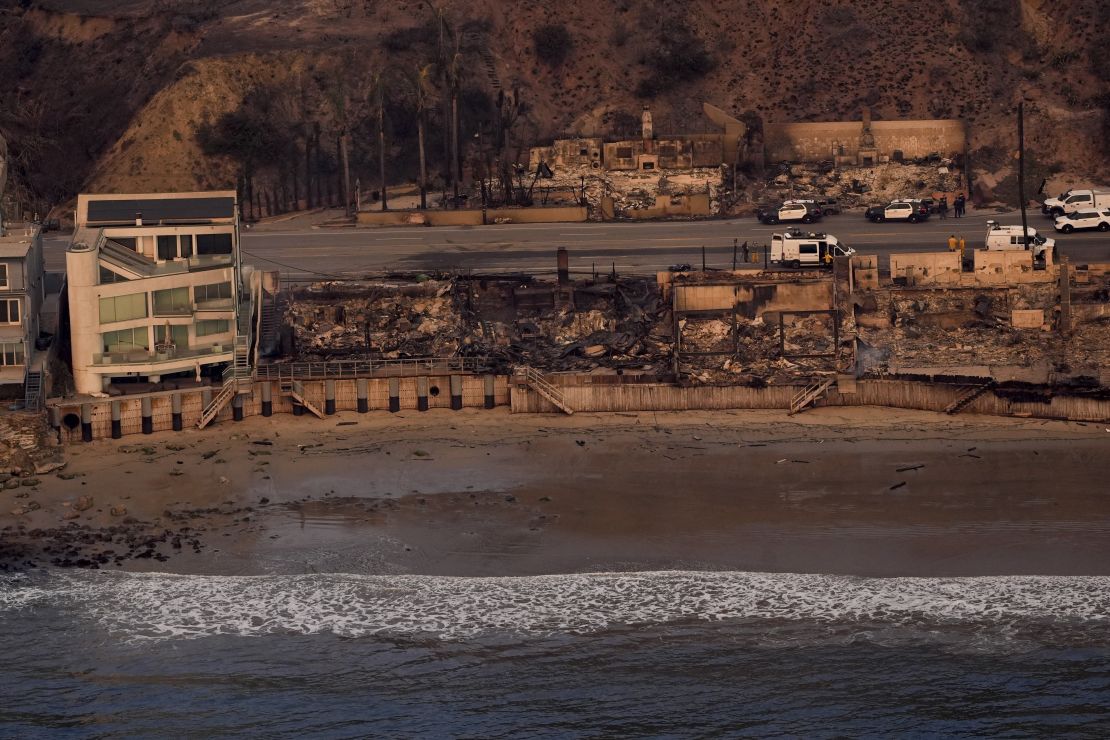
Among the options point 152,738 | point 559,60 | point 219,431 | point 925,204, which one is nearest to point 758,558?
point 152,738

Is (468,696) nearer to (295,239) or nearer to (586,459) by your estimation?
(586,459)

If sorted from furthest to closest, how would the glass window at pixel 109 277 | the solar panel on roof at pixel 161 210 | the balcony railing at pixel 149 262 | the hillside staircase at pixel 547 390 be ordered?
the solar panel on roof at pixel 161 210 < the balcony railing at pixel 149 262 < the glass window at pixel 109 277 < the hillside staircase at pixel 547 390

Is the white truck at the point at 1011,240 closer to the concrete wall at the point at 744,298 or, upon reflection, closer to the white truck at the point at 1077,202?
the white truck at the point at 1077,202

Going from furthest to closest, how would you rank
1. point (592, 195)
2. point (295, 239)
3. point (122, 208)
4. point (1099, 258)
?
point (592, 195) < point (295, 239) < point (1099, 258) < point (122, 208)

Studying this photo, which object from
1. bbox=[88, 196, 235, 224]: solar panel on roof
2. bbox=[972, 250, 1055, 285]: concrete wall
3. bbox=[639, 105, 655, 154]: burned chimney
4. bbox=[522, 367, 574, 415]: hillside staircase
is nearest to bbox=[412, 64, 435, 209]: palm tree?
bbox=[639, 105, 655, 154]: burned chimney

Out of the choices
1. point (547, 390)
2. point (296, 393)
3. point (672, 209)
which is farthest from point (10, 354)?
point (672, 209)

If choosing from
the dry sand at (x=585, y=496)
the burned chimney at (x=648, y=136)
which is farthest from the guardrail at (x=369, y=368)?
the burned chimney at (x=648, y=136)
